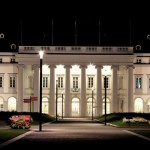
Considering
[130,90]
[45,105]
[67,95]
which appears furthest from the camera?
[45,105]

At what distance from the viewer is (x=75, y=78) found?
341 ft

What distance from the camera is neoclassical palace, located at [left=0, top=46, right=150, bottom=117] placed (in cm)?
10006

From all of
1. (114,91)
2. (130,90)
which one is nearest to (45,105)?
(114,91)

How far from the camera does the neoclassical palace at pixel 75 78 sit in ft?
328

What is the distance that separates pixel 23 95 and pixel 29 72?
16.1ft

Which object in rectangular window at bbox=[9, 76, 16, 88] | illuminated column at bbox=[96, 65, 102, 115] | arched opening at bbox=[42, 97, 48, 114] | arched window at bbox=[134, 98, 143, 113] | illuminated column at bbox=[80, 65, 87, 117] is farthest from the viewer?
arched window at bbox=[134, 98, 143, 113]

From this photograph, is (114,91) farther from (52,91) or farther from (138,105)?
(52,91)

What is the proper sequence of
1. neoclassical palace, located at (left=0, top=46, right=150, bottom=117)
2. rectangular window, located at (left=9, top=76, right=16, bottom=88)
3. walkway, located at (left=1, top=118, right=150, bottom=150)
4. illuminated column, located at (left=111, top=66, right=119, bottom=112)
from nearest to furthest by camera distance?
walkway, located at (left=1, top=118, right=150, bottom=150)
neoclassical palace, located at (left=0, top=46, right=150, bottom=117)
illuminated column, located at (left=111, top=66, right=119, bottom=112)
rectangular window, located at (left=9, top=76, right=16, bottom=88)

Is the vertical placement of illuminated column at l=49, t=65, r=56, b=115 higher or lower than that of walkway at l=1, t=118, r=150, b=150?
higher

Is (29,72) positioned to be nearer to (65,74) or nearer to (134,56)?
(65,74)

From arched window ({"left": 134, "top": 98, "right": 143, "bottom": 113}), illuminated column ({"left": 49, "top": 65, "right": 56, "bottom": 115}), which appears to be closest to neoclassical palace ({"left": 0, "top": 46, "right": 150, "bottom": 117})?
illuminated column ({"left": 49, "top": 65, "right": 56, "bottom": 115})

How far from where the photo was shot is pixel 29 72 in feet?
339

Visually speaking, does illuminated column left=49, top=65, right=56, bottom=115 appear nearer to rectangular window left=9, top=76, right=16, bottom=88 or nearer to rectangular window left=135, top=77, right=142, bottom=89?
rectangular window left=9, top=76, right=16, bottom=88
